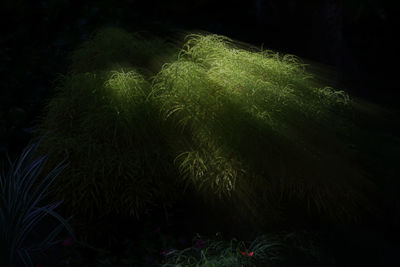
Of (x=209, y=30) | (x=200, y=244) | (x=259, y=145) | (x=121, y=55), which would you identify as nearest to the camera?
(x=200, y=244)

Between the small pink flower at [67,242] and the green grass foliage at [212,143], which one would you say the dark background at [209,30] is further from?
the small pink flower at [67,242]

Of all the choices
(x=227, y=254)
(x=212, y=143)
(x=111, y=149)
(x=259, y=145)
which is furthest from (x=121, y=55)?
(x=227, y=254)

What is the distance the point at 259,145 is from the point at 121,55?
1497mm

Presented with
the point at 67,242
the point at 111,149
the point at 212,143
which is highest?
the point at 212,143

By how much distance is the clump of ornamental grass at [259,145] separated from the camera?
2.02 meters

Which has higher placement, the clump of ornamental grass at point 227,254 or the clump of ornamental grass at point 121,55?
the clump of ornamental grass at point 121,55

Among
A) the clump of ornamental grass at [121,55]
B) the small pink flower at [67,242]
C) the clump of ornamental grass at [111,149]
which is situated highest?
the clump of ornamental grass at [121,55]

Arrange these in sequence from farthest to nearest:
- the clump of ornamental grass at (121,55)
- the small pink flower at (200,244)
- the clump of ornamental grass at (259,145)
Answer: the clump of ornamental grass at (121,55), the clump of ornamental grass at (259,145), the small pink flower at (200,244)

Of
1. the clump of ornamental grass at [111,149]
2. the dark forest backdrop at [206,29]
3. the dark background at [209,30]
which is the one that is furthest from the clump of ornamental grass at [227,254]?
the dark forest backdrop at [206,29]

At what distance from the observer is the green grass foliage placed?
2.03m

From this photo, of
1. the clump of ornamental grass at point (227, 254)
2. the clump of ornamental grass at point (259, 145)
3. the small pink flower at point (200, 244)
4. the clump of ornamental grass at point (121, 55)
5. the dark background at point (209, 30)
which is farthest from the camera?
the dark background at point (209, 30)

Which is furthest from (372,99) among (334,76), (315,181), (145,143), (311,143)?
(145,143)

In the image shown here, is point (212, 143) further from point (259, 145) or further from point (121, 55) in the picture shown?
point (121, 55)

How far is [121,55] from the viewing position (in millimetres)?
3010
